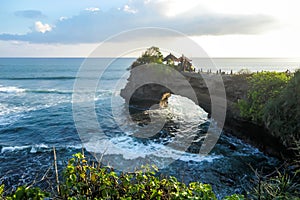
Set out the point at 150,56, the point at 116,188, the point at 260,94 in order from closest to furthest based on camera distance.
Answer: the point at 116,188
the point at 260,94
the point at 150,56

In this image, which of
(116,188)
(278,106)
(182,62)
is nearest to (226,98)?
(278,106)

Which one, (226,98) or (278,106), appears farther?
(226,98)

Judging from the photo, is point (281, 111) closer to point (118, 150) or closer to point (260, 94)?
point (260, 94)

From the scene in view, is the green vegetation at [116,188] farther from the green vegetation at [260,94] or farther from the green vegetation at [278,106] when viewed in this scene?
the green vegetation at [260,94]

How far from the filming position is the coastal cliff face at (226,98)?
14.5m

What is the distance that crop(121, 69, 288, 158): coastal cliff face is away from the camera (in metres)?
14.5

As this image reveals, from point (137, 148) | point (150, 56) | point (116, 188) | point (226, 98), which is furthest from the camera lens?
point (150, 56)

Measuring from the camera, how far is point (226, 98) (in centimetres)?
2061

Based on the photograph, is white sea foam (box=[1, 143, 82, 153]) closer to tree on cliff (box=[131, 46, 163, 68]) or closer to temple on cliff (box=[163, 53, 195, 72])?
tree on cliff (box=[131, 46, 163, 68])

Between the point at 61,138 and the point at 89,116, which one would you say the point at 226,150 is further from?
the point at 89,116

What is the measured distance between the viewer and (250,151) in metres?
14.0

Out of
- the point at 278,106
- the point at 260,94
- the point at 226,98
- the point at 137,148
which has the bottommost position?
the point at 137,148

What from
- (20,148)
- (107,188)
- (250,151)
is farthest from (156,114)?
(107,188)

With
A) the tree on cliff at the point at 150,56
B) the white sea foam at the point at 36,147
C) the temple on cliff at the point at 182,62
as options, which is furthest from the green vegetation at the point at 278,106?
the tree on cliff at the point at 150,56
